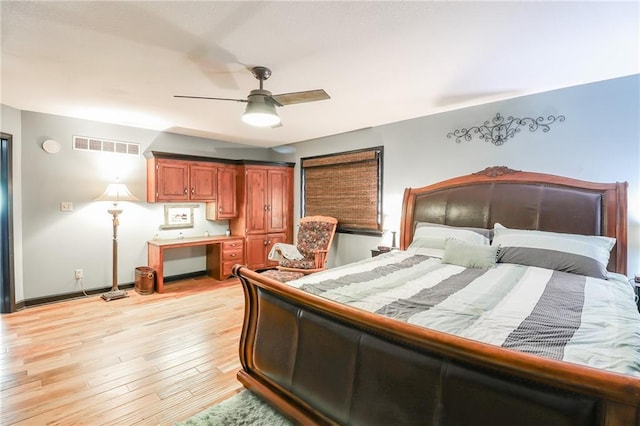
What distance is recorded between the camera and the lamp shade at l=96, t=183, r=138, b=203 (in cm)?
394

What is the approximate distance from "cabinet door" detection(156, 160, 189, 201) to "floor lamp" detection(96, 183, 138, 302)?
1.34 feet

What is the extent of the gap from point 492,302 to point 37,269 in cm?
507

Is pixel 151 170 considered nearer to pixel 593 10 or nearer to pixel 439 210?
pixel 439 210

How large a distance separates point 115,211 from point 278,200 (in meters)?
2.56

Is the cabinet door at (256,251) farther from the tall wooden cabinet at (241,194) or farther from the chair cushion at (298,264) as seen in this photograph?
the chair cushion at (298,264)

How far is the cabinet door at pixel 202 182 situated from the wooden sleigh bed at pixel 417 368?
3.15m

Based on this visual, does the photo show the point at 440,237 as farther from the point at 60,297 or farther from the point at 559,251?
the point at 60,297

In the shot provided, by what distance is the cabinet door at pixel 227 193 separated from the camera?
507 centimetres

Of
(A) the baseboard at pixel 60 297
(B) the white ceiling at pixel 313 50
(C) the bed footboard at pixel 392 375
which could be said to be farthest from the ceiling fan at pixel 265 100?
(A) the baseboard at pixel 60 297

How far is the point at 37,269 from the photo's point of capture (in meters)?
3.71

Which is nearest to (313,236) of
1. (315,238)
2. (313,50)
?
(315,238)

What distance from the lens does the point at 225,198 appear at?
5141 millimetres

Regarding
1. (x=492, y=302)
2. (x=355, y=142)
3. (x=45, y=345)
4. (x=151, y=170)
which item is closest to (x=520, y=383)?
(x=492, y=302)

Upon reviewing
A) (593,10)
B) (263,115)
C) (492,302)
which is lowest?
(492,302)
